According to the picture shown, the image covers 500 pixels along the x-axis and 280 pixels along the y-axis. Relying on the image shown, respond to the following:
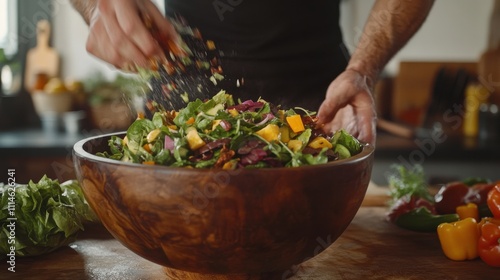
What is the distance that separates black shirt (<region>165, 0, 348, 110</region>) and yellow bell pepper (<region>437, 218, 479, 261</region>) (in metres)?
0.82

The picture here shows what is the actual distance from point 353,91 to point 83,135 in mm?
2715

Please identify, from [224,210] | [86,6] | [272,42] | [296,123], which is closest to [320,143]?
[296,123]

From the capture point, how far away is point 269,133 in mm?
1142

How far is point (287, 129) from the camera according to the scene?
121cm

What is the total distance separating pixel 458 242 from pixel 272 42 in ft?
3.46

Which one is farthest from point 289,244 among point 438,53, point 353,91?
point 438,53

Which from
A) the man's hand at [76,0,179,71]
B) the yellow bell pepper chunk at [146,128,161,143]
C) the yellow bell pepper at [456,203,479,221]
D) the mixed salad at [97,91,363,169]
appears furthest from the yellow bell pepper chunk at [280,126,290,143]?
the yellow bell pepper at [456,203,479,221]

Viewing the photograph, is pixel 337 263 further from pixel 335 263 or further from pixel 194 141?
pixel 194 141

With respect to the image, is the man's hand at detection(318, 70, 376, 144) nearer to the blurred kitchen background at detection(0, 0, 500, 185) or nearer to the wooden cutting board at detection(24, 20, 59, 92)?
the blurred kitchen background at detection(0, 0, 500, 185)

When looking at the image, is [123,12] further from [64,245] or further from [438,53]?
[438,53]

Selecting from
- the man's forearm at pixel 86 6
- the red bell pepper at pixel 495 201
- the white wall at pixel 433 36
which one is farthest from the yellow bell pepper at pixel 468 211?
the white wall at pixel 433 36

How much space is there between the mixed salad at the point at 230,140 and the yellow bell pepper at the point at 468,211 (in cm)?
54

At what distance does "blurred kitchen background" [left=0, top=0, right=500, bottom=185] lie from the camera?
3.53 metres

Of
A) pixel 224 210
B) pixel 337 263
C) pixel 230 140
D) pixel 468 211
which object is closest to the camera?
pixel 224 210
